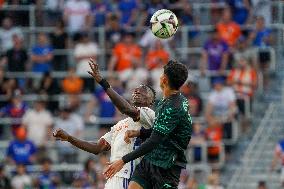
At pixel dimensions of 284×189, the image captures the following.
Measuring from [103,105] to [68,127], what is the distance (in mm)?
938

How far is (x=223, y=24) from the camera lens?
2517 cm

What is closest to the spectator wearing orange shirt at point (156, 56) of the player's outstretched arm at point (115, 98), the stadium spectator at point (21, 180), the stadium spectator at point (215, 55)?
the stadium spectator at point (215, 55)

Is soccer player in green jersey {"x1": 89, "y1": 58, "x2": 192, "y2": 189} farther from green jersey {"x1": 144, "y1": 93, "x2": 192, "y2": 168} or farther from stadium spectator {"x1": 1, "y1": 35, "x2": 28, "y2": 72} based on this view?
stadium spectator {"x1": 1, "y1": 35, "x2": 28, "y2": 72}

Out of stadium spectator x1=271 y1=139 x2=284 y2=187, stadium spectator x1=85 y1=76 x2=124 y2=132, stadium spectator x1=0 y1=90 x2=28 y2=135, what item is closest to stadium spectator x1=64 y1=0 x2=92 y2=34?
stadium spectator x1=85 y1=76 x2=124 y2=132

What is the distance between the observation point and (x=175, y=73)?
1322 centimetres

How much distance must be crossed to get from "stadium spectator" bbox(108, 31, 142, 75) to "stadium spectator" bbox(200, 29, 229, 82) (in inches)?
56.0

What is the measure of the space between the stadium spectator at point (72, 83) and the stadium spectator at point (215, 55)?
2.64m

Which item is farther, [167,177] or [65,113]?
[65,113]

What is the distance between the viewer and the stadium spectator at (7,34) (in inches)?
995

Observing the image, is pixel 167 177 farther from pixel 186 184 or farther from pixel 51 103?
pixel 51 103

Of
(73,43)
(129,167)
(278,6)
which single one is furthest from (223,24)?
(129,167)

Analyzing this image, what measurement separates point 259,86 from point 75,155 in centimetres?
425

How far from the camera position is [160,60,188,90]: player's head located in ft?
43.3

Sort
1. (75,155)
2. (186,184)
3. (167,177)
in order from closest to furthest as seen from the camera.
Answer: (167,177), (186,184), (75,155)
